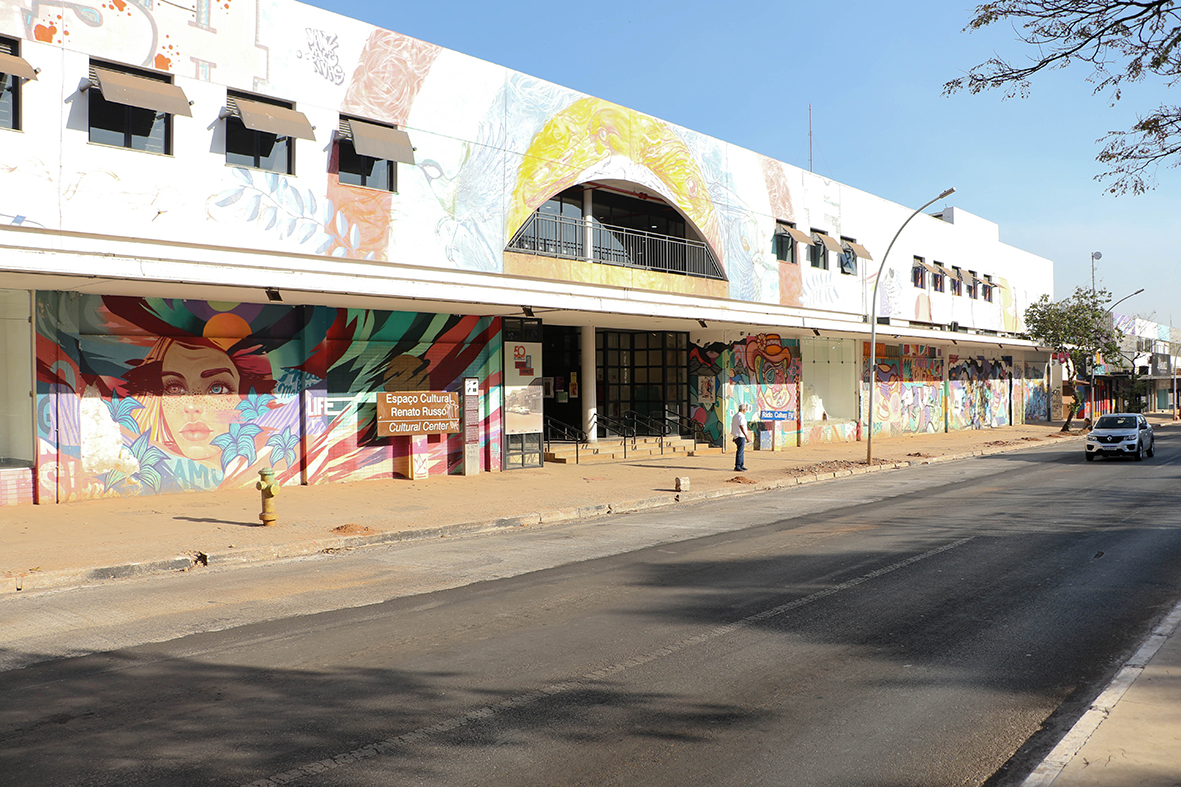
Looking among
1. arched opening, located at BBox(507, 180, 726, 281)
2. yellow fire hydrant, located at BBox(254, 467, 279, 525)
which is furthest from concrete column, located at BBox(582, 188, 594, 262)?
yellow fire hydrant, located at BBox(254, 467, 279, 525)

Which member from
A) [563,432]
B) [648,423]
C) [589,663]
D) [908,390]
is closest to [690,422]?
[648,423]

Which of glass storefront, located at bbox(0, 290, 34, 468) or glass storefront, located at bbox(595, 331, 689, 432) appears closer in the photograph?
glass storefront, located at bbox(0, 290, 34, 468)

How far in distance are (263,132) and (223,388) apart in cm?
481

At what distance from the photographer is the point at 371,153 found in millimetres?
16672

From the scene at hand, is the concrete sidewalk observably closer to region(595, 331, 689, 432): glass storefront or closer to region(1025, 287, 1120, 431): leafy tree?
region(595, 331, 689, 432): glass storefront

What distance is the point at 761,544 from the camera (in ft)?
37.9

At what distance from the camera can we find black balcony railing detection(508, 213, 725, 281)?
2127 cm

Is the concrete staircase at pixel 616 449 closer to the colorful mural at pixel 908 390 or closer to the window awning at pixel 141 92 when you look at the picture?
the colorful mural at pixel 908 390

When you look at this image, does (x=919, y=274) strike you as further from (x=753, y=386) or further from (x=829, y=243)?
(x=753, y=386)

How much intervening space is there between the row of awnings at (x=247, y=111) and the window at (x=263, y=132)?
0.06 ft

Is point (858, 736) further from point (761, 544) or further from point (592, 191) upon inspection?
point (592, 191)

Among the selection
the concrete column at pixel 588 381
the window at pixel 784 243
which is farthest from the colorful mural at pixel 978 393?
the concrete column at pixel 588 381

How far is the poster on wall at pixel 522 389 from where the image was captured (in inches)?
829

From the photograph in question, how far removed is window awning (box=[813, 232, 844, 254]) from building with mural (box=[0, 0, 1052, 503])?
3720 mm
